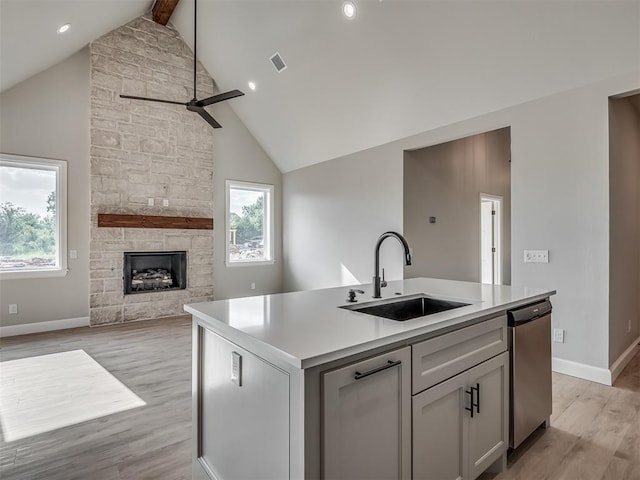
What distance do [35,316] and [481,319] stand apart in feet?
18.0

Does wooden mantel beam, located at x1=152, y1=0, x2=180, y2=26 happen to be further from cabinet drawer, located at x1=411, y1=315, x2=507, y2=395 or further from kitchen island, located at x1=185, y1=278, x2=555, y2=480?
cabinet drawer, located at x1=411, y1=315, x2=507, y2=395

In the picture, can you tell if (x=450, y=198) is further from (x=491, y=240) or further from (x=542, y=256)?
(x=542, y=256)

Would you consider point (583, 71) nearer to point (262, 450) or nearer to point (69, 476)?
point (262, 450)

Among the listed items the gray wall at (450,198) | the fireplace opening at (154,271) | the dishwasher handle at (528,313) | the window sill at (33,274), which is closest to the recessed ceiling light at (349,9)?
the gray wall at (450,198)

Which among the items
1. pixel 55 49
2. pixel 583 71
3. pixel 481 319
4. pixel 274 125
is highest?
pixel 55 49

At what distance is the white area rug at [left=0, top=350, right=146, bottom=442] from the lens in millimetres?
2449

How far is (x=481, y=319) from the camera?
1.74 metres

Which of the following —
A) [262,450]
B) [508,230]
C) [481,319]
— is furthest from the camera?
[508,230]

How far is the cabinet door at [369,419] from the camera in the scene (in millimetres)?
1125

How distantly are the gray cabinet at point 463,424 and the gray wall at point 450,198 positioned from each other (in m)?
2.97

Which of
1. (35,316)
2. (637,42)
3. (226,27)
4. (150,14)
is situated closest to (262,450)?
(637,42)

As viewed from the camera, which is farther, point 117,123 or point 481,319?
point 117,123

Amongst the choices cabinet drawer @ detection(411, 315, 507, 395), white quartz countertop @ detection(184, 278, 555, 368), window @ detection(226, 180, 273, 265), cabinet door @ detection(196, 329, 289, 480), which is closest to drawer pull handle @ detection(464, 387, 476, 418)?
cabinet drawer @ detection(411, 315, 507, 395)

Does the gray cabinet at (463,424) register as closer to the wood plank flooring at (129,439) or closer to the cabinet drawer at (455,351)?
the cabinet drawer at (455,351)
